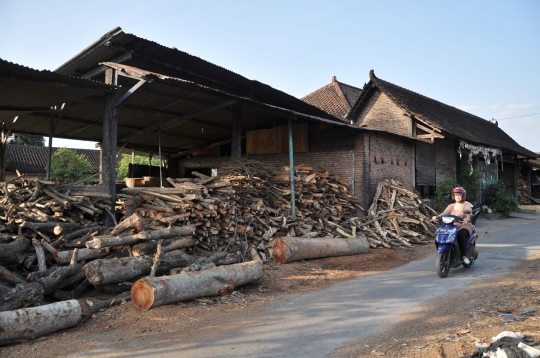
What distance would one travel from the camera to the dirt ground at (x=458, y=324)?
14.1 ft

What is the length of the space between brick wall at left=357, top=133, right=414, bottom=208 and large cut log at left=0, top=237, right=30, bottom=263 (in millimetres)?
10293

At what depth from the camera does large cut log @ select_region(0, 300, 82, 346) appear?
4.52 meters

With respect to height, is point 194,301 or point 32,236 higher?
point 32,236

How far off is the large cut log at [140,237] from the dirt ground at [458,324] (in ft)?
14.5

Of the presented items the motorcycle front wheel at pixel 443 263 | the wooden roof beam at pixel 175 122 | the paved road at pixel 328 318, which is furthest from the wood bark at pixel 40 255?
the motorcycle front wheel at pixel 443 263

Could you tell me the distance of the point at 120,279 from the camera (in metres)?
6.36

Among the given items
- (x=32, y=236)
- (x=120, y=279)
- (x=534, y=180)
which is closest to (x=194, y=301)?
(x=120, y=279)

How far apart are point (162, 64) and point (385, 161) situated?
8.74 m

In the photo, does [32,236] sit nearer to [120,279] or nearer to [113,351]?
[120,279]

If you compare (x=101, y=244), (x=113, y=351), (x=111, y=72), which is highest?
(x=111, y=72)

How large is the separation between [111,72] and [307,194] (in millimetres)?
6331

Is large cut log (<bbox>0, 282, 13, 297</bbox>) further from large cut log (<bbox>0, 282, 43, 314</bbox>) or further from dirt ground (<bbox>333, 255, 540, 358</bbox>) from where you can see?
dirt ground (<bbox>333, 255, 540, 358</bbox>)

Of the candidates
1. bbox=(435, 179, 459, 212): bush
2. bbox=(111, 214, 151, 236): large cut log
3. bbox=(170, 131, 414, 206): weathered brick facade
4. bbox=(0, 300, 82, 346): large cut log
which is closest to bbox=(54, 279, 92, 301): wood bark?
bbox=(0, 300, 82, 346): large cut log

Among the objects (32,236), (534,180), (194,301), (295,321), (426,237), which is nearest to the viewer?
(295,321)
